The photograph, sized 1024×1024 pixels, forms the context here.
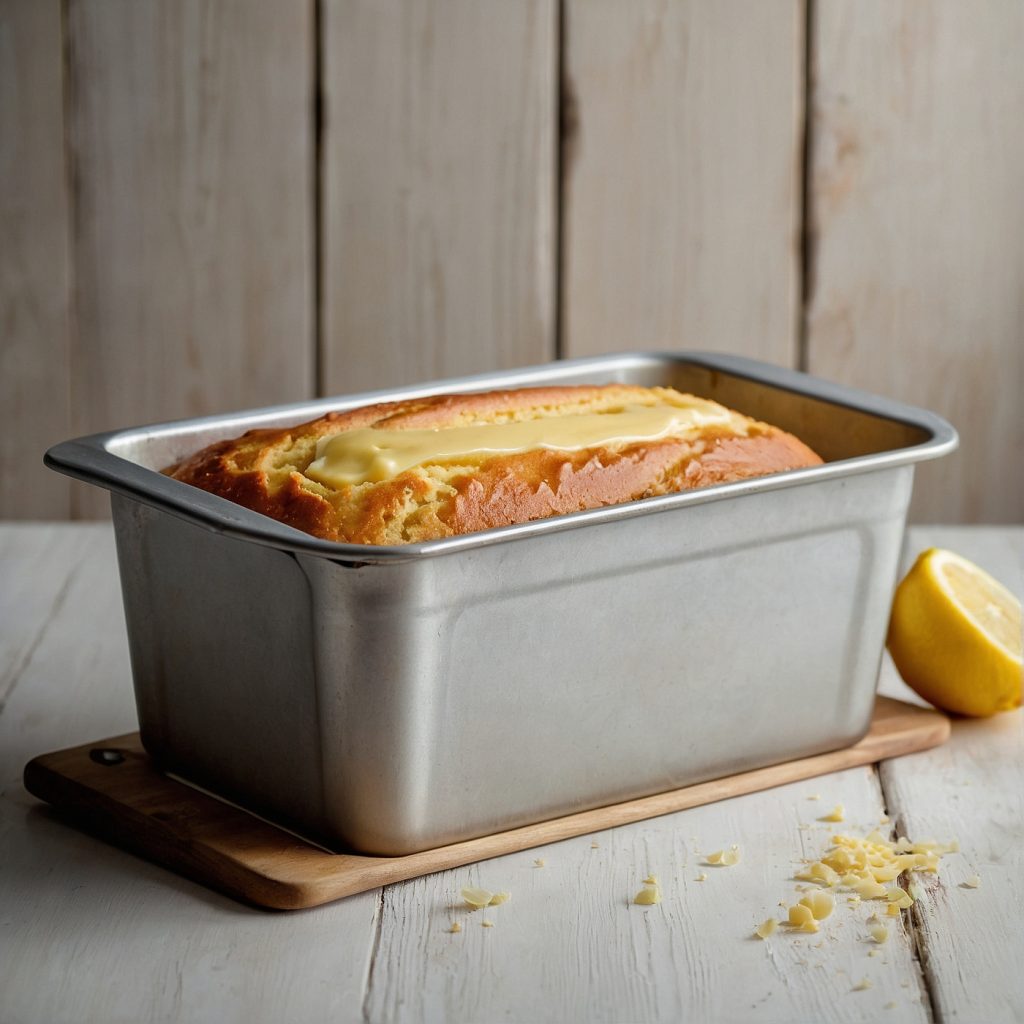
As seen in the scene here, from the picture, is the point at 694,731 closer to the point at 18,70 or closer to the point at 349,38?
the point at 349,38

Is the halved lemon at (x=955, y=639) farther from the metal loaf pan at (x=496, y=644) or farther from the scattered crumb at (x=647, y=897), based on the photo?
the scattered crumb at (x=647, y=897)

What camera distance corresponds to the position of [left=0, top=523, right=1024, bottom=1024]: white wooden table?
0.86 meters

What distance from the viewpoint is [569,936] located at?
3.05 feet

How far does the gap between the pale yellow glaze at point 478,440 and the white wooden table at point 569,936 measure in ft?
0.84

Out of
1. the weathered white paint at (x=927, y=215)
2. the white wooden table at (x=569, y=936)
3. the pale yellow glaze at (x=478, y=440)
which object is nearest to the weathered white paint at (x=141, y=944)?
the white wooden table at (x=569, y=936)

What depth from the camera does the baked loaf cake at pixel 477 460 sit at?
102 cm

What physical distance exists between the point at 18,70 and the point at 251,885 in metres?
1.27

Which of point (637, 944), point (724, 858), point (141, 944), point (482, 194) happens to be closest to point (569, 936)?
point (637, 944)

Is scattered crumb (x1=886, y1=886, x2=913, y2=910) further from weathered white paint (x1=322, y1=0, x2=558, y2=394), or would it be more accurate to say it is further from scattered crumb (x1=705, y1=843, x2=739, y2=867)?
weathered white paint (x1=322, y1=0, x2=558, y2=394)

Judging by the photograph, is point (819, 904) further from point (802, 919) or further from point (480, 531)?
point (480, 531)

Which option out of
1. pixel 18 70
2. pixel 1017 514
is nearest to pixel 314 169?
pixel 18 70

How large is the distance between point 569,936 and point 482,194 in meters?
1.21

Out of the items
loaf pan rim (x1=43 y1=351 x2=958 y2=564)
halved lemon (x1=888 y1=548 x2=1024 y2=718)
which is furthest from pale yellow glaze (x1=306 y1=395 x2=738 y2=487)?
halved lemon (x1=888 y1=548 x2=1024 y2=718)

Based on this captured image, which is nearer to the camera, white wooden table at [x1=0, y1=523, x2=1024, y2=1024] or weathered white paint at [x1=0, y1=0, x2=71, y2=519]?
white wooden table at [x1=0, y1=523, x2=1024, y2=1024]
